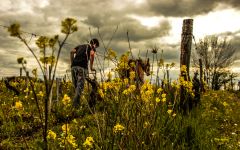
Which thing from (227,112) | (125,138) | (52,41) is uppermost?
(52,41)

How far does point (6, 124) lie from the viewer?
21.6 ft

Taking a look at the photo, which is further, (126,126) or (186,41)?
(186,41)

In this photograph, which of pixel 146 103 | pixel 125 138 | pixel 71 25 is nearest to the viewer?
pixel 71 25

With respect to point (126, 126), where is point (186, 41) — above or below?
above

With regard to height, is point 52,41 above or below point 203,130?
above

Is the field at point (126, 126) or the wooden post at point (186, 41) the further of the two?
the wooden post at point (186, 41)

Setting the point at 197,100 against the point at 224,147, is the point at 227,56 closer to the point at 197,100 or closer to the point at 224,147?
the point at 197,100

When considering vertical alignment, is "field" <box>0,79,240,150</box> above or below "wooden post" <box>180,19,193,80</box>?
below

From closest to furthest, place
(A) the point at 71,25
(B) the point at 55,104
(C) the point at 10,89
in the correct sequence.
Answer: (A) the point at 71,25 → (B) the point at 55,104 → (C) the point at 10,89

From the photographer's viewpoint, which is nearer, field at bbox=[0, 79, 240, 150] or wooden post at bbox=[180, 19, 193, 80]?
field at bbox=[0, 79, 240, 150]

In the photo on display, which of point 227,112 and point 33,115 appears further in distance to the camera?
point 227,112

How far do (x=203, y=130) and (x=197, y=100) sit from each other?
250 centimetres

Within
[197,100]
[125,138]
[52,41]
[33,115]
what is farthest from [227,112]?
[52,41]

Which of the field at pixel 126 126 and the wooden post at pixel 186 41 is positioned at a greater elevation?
the wooden post at pixel 186 41
